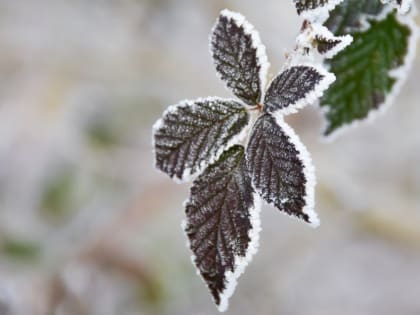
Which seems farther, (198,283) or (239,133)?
(198,283)

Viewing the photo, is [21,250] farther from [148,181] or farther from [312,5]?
[312,5]

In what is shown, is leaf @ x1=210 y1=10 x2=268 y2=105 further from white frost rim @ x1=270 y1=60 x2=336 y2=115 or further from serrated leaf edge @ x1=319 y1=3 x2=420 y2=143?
serrated leaf edge @ x1=319 y1=3 x2=420 y2=143

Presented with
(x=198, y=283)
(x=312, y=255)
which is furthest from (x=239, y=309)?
(x=312, y=255)

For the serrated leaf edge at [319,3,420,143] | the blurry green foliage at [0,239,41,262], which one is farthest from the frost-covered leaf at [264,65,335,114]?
the blurry green foliage at [0,239,41,262]

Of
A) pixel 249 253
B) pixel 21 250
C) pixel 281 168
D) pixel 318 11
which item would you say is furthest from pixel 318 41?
pixel 21 250

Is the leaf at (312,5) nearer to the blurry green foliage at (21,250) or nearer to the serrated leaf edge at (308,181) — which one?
the serrated leaf edge at (308,181)

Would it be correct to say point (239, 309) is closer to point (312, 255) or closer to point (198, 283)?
point (198, 283)

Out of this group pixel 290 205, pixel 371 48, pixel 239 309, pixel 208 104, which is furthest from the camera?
pixel 239 309
